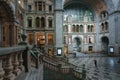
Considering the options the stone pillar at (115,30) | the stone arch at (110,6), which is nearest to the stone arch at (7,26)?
the stone pillar at (115,30)

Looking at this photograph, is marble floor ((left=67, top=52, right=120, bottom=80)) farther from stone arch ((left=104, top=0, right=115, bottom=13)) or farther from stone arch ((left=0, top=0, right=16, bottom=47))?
A: stone arch ((left=104, top=0, right=115, bottom=13))

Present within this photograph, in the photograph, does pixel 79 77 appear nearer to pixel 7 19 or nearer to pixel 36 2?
pixel 7 19

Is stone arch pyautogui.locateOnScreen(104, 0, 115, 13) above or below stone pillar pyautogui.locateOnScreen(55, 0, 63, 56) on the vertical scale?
above

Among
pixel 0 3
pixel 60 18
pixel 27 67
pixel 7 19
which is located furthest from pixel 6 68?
pixel 60 18

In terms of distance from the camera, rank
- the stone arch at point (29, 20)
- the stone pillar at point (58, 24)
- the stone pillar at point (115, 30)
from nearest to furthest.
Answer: the stone pillar at point (58, 24)
the stone arch at point (29, 20)
the stone pillar at point (115, 30)

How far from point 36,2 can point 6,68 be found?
39.0m

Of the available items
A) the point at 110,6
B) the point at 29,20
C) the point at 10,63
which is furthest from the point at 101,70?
the point at 110,6

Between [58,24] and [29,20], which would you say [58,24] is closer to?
[58,24]

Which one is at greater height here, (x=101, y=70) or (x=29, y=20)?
(x=29, y=20)

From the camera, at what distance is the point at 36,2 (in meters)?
41.4

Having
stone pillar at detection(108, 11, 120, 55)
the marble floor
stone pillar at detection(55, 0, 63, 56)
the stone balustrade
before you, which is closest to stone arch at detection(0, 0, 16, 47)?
the marble floor

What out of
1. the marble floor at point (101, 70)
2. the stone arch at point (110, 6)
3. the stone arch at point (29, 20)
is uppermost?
the stone arch at point (110, 6)

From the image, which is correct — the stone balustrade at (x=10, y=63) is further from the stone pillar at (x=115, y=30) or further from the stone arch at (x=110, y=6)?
the stone arch at (x=110, y=6)

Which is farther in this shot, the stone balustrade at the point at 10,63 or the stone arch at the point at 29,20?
the stone arch at the point at 29,20
